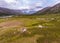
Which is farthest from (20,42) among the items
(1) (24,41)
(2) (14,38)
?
(2) (14,38)

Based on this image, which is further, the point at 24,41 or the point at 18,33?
the point at 18,33

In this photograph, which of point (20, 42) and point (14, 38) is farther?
point (14, 38)

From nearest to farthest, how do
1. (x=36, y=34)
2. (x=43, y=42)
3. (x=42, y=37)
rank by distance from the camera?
(x=43, y=42) → (x=42, y=37) → (x=36, y=34)

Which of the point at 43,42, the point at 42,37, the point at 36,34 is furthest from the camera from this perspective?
the point at 36,34

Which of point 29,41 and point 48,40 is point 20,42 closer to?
point 29,41

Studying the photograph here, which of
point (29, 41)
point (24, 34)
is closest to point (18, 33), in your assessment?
point (24, 34)

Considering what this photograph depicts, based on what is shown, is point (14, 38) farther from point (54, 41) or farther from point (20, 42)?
point (54, 41)

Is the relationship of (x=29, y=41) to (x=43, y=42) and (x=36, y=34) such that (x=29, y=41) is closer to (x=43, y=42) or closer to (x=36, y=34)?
(x=43, y=42)
